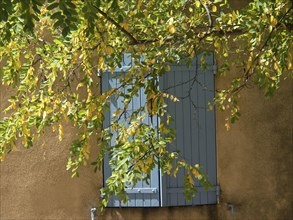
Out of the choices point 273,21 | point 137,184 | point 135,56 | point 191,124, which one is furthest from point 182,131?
point 273,21

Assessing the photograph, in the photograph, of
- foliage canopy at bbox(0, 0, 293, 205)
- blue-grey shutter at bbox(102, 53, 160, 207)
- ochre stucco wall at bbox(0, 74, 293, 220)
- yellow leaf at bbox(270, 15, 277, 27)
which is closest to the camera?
yellow leaf at bbox(270, 15, 277, 27)

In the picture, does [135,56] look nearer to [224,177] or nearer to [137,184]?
[137,184]

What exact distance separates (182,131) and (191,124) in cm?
11

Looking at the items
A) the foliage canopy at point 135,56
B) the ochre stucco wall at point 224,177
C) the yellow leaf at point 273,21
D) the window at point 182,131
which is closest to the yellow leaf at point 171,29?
the foliage canopy at point 135,56

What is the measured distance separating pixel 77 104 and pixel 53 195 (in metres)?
2.56

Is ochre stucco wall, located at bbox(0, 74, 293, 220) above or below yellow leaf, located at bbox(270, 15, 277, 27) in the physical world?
below

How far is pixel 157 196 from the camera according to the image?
7.00m

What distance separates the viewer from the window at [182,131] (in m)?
6.97

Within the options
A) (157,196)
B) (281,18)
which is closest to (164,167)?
(281,18)

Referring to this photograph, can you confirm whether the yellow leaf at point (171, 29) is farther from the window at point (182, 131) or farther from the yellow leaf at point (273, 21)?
the window at point (182, 131)

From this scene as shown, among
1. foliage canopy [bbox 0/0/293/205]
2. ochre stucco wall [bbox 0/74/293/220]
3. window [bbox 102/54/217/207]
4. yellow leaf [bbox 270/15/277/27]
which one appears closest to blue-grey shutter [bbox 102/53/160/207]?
window [bbox 102/54/217/207]

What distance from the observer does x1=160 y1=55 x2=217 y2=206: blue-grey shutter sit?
23.0 feet

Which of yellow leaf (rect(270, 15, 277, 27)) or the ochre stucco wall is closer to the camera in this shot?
yellow leaf (rect(270, 15, 277, 27))

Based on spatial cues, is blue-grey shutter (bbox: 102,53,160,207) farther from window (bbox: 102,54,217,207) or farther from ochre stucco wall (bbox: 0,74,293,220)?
ochre stucco wall (bbox: 0,74,293,220)
